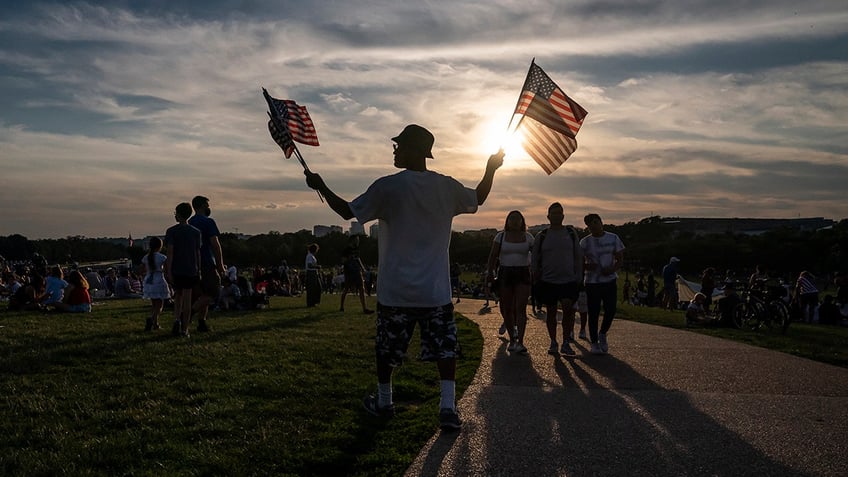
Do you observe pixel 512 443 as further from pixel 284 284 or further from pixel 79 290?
pixel 284 284

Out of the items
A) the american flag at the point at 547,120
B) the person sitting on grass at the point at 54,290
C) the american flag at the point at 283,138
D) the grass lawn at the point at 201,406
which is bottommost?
the grass lawn at the point at 201,406

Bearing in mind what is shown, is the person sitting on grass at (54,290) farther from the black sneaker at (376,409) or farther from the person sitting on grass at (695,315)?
the person sitting on grass at (695,315)

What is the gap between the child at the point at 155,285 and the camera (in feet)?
34.0

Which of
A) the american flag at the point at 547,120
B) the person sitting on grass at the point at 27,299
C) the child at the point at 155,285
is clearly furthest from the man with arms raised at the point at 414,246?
the person sitting on grass at the point at 27,299

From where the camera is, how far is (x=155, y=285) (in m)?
10.8

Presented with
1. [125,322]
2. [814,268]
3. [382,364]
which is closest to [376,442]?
[382,364]

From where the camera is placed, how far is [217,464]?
150 inches

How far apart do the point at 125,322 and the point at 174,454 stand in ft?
27.7

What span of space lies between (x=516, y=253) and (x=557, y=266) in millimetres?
665

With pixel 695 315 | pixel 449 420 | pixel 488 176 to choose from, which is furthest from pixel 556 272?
pixel 695 315

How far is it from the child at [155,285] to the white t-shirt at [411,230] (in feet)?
21.7

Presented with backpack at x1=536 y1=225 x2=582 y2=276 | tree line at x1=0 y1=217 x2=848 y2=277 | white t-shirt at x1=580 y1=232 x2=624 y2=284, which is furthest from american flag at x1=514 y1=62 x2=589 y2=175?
tree line at x1=0 y1=217 x2=848 y2=277

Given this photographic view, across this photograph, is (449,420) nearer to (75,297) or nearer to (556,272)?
(556,272)

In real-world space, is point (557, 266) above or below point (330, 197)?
below
